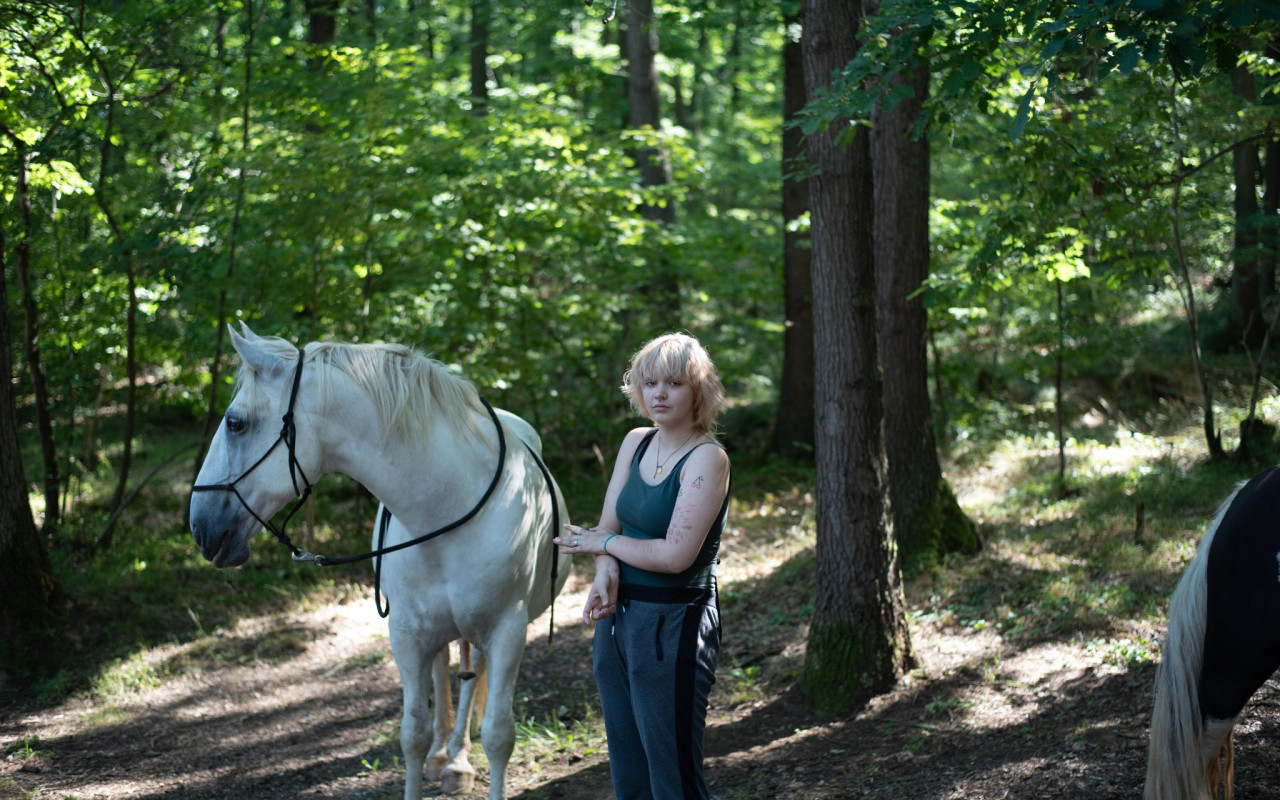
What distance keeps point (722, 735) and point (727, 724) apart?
0.15 meters

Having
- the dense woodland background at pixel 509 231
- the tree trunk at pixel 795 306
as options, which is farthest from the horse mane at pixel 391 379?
the tree trunk at pixel 795 306

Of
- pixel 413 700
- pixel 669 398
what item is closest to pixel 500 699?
pixel 413 700

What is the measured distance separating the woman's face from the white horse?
1.16 meters

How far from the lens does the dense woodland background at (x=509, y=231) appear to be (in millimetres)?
5449

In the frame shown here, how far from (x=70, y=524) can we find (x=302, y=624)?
91.5 inches

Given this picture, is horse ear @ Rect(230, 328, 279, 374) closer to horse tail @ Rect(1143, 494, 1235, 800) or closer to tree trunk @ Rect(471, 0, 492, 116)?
horse tail @ Rect(1143, 494, 1235, 800)

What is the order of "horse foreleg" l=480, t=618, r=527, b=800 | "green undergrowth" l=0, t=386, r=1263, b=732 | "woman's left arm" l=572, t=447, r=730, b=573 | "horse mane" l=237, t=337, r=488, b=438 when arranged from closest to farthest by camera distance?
"woman's left arm" l=572, t=447, r=730, b=573 < "horse mane" l=237, t=337, r=488, b=438 < "horse foreleg" l=480, t=618, r=527, b=800 < "green undergrowth" l=0, t=386, r=1263, b=732

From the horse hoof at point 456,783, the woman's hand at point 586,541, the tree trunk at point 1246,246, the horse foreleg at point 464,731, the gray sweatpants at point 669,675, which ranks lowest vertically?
the horse hoof at point 456,783

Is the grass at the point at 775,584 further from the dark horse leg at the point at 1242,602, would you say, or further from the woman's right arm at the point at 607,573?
the woman's right arm at the point at 607,573

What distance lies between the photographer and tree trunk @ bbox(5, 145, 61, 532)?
6.15m

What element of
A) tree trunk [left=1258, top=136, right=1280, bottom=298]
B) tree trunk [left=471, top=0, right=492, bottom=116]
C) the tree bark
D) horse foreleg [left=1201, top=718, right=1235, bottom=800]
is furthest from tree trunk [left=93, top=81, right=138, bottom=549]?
tree trunk [left=1258, top=136, right=1280, bottom=298]

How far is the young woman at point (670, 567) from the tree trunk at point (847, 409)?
2053mm

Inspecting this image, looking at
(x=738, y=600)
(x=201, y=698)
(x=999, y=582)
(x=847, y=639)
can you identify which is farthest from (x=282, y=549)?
(x=999, y=582)

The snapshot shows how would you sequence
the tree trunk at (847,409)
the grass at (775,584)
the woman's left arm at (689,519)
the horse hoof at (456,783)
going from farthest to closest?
1. the grass at (775,584)
2. the tree trunk at (847,409)
3. the horse hoof at (456,783)
4. the woman's left arm at (689,519)
